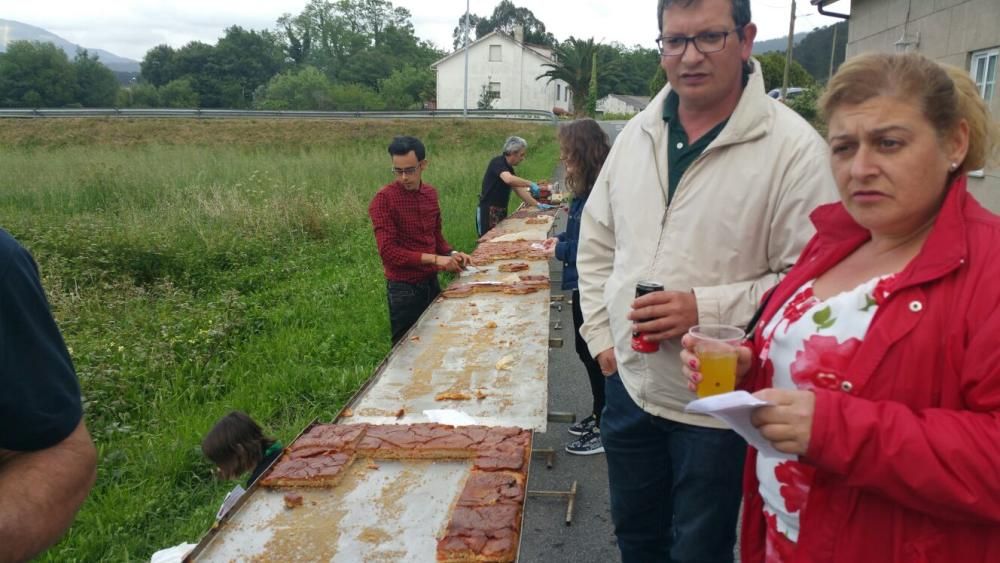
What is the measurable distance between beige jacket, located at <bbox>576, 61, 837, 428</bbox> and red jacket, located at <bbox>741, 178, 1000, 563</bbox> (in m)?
0.68

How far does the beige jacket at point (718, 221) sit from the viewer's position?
6.80 ft

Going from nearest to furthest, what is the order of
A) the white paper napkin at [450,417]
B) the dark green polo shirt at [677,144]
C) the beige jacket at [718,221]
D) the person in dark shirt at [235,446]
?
the beige jacket at [718,221], the dark green polo shirt at [677,144], the white paper napkin at [450,417], the person in dark shirt at [235,446]

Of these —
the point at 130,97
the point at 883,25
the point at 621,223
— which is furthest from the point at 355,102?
the point at 621,223

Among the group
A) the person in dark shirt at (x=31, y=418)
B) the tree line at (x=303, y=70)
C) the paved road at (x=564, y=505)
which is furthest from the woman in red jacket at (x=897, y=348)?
the tree line at (x=303, y=70)

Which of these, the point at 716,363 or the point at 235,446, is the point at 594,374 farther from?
the point at 716,363

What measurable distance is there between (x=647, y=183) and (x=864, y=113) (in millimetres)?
925

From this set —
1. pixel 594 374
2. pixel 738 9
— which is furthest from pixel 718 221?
pixel 594 374

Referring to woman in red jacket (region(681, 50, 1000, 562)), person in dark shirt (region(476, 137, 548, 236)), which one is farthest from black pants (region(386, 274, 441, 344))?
woman in red jacket (region(681, 50, 1000, 562))

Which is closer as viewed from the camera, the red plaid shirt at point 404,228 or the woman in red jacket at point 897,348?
the woman in red jacket at point 897,348

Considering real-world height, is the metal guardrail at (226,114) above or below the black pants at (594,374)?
above

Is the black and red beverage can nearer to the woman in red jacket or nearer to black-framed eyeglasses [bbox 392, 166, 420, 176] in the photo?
the woman in red jacket

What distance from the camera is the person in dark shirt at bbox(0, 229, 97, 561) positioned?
132 centimetres

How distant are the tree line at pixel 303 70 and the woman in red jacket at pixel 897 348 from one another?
41023 millimetres

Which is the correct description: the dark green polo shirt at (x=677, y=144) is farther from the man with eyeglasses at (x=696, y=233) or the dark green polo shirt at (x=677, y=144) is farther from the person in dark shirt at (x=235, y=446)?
the person in dark shirt at (x=235, y=446)
